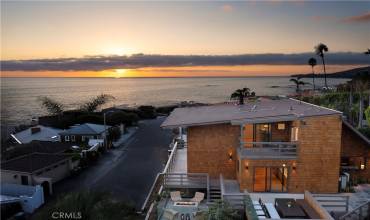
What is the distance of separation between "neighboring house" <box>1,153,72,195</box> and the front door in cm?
1779

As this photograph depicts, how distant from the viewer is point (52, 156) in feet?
94.1

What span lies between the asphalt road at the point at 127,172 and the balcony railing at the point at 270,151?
10.2m

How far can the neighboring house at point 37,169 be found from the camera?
24812 millimetres

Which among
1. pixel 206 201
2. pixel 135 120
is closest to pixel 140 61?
pixel 135 120

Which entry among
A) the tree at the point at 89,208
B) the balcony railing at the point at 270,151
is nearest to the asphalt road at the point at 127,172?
the balcony railing at the point at 270,151

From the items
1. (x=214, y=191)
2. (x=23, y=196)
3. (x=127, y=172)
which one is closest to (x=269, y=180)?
(x=214, y=191)

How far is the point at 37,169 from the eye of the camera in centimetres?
2539

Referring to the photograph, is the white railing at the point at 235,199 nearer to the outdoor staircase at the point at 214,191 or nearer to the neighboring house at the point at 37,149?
the outdoor staircase at the point at 214,191

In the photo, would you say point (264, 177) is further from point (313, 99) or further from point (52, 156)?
point (313, 99)

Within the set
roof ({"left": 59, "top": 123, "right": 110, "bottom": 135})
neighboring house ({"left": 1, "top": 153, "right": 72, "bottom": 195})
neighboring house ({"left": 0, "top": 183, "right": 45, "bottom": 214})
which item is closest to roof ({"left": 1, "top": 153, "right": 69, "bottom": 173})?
neighboring house ({"left": 1, "top": 153, "right": 72, "bottom": 195})

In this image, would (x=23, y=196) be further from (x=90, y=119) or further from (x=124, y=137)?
(x=90, y=119)

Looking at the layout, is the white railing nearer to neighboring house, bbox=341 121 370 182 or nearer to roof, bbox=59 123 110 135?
neighboring house, bbox=341 121 370 182

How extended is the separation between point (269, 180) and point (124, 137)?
3521cm

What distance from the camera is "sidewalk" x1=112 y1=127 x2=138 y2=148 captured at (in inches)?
1676
